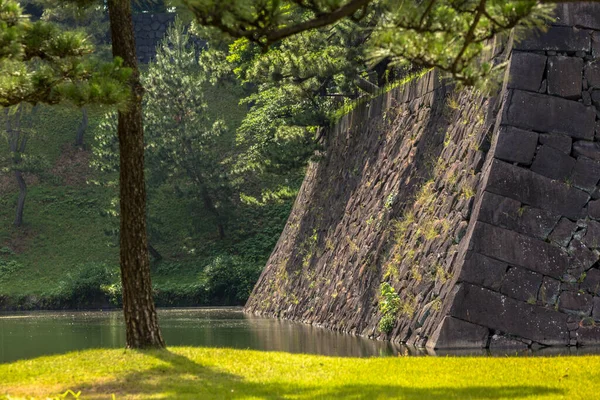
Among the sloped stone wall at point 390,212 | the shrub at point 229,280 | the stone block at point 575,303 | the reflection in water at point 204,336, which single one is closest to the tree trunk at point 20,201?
the shrub at point 229,280

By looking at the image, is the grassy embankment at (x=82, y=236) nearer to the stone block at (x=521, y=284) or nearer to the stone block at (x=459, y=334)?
the stone block at (x=459, y=334)

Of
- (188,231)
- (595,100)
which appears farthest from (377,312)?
(188,231)

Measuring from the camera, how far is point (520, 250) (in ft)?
59.0

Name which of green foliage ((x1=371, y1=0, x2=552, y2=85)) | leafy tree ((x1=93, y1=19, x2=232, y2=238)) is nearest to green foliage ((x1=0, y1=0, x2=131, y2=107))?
green foliage ((x1=371, y1=0, x2=552, y2=85))

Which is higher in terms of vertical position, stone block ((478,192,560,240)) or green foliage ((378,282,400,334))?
stone block ((478,192,560,240))

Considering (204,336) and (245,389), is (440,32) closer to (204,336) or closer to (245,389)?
(245,389)

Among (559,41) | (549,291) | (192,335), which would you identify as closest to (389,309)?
(549,291)

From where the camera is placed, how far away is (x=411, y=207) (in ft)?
74.5

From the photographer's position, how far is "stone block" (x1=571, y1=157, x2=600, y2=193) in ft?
60.6

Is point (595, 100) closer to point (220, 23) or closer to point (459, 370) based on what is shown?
point (459, 370)

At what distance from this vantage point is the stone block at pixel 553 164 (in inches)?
727

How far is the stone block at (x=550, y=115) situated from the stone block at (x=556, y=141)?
0.10 meters

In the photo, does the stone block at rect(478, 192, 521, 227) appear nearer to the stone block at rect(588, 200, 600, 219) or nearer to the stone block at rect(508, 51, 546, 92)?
the stone block at rect(588, 200, 600, 219)

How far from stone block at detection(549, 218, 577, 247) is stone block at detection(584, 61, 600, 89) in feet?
8.64
